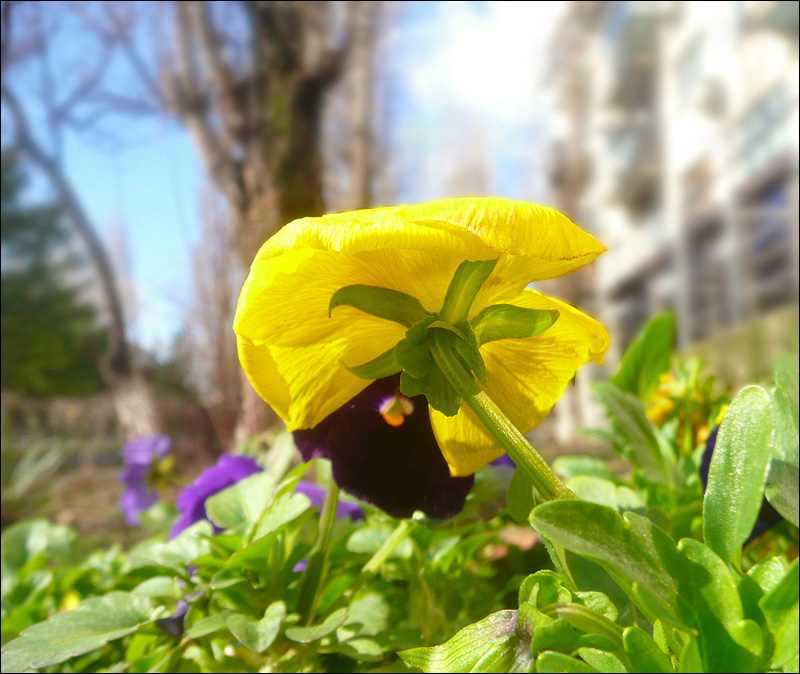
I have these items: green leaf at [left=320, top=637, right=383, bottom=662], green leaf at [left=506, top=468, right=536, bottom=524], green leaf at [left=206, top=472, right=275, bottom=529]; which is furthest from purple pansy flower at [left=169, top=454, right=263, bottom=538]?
green leaf at [left=506, top=468, right=536, bottom=524]

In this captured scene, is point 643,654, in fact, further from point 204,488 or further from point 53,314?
point 53,314

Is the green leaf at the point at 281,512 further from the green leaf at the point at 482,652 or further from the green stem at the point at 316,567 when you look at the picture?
the green leaf at the point at 482,652

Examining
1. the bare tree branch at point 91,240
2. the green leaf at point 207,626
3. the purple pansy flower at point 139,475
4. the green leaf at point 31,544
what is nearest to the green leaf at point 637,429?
the green leaf at point 207,626

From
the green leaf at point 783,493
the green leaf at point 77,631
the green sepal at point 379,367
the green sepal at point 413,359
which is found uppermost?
the green sepal at point 413,359

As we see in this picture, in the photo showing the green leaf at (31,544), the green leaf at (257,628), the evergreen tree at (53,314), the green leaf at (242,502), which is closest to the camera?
the green leaf at (257,628)

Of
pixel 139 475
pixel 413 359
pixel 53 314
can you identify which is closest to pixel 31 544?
pixel 139 475

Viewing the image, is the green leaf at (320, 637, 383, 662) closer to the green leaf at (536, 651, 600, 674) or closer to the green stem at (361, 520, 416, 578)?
the green stem at (361, 520, 416, 578)
